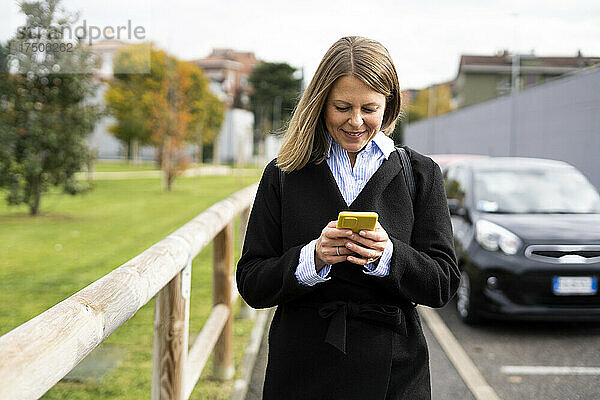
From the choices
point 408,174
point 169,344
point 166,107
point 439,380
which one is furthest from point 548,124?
point 166,107

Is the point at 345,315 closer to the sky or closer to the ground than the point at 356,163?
closer to the ground

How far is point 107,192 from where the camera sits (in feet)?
89.4

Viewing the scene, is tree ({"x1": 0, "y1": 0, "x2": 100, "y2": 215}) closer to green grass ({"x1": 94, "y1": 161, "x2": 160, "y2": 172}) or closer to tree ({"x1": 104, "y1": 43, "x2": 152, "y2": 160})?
green grass ({"x1": 94, "y1": 161, "x2": 160, "y2": 172})

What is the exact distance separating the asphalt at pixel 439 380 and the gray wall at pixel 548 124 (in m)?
11.2

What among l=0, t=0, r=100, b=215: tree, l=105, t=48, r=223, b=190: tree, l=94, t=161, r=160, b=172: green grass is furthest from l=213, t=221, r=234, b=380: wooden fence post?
l=94, t=161, r=160, b=172: green grass

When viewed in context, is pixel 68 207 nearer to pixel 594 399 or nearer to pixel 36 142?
pixel 36 142

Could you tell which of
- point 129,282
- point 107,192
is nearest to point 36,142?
point 107,192

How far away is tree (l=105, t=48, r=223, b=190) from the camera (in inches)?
1281

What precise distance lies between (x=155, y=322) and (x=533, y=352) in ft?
13.8

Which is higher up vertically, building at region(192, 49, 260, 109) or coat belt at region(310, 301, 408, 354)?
building at region(192, 49, 260, 109)

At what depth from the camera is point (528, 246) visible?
270 inches

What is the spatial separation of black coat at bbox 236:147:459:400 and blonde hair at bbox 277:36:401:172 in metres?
0.06

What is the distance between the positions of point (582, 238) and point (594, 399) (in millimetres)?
2131

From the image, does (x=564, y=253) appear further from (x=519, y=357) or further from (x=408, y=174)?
(x=408, y=174)
